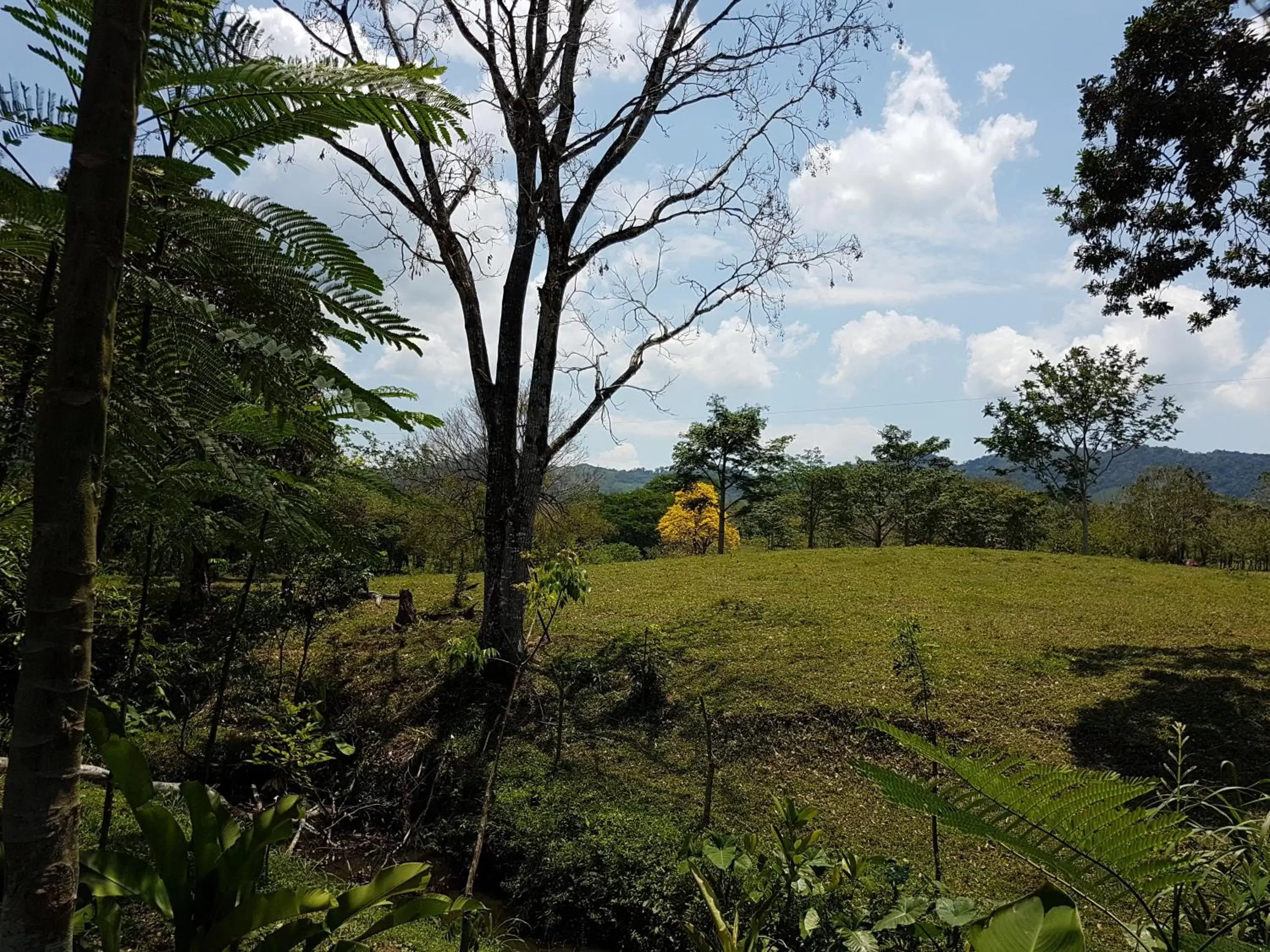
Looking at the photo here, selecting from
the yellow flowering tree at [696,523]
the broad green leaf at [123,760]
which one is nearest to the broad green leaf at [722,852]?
the broad green leaf at [123,760]

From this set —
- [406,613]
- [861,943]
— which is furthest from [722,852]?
[406,613]

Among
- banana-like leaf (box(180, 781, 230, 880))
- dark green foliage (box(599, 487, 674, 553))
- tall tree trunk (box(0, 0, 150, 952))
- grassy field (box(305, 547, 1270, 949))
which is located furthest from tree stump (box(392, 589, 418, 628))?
dark green foliage (box(599, 487, 674, 553))

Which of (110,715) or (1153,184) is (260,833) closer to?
(110,715)

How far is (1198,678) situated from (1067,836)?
7.42 metres

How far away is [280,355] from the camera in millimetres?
1337

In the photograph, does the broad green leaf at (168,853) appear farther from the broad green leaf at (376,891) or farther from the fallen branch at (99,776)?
the broad green leaf at (376,891)

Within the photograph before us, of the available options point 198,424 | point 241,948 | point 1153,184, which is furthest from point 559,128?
point 241,948

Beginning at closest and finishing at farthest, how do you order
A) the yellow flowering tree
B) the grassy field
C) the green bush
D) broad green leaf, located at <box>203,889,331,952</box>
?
broad green leaf, located at <box>203,889,331,952</box>
the green bush
the grassy field
the yellow flowering tree

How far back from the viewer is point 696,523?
2847 centimetres

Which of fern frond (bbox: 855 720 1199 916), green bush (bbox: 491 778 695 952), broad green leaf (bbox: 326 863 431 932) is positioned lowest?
green bush (bbox: 491 778 695 952)

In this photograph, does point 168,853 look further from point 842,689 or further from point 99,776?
point 842,689

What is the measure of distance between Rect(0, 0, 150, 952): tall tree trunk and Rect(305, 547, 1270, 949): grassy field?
384 centimetres

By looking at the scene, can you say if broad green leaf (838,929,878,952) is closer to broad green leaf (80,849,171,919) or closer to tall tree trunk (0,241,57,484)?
broad green leaf (80,849,171,919)

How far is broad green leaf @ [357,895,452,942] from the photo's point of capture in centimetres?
186
